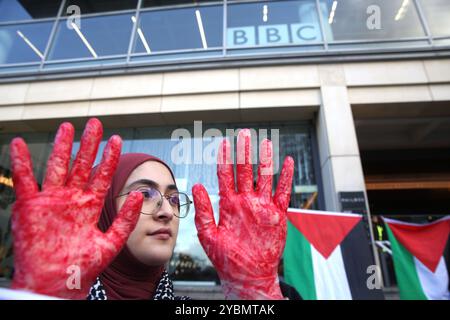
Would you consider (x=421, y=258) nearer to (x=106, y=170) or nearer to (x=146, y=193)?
(x=146, y=193)

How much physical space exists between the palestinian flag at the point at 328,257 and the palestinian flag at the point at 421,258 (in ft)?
1.33

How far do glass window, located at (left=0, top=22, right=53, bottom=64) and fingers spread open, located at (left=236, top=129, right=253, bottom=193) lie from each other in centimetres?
654

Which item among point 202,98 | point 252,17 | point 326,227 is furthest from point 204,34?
point 326,227

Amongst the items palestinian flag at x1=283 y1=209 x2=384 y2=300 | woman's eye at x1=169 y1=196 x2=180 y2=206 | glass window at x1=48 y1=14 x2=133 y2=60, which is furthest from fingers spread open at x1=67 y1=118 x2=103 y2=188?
glass window at x1=48 y1=14 x2=133 y2=60

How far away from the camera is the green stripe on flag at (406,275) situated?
318cm

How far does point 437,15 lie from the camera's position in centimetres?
511

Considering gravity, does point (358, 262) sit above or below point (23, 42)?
below

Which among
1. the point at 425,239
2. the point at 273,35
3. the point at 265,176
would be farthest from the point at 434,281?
the point at 273,35

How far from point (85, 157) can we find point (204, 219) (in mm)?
536

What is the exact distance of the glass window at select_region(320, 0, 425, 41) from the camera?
197 inches

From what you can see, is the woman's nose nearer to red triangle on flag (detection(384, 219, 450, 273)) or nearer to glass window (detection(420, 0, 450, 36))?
red triangle on flag (detection(384, 219, 450, 273))

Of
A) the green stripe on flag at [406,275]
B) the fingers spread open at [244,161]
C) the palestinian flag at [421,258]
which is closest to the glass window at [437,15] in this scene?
the palestinian flag at [421,258]

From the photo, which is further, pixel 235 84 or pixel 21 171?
pixel 235 84

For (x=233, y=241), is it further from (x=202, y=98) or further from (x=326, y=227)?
(x=202, y=98)
